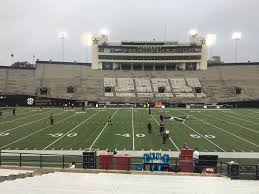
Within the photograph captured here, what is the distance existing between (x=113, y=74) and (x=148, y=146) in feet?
210

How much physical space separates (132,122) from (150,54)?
5740cm

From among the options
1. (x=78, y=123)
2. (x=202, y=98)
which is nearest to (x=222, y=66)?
(x=202, y=98)

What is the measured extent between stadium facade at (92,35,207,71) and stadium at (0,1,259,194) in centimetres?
25

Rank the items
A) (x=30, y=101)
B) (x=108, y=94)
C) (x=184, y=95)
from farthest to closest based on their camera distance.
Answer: (x=108, y=94)
(x=184, y=95)
(x=30, y=101)

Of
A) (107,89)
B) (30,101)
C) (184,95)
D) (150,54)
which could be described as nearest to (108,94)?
(107,89)

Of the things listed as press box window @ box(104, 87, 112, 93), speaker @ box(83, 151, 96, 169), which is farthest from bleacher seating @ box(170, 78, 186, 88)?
speaker @ box(83, 151, 96, 169)

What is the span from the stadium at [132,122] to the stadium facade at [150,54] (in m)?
0.25

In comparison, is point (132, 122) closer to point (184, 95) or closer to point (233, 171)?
point (233, 171)

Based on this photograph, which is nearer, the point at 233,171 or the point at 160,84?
the point at 233,171

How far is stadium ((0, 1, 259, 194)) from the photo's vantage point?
13.0 meters

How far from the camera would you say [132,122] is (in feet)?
125

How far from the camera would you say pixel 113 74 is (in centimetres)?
8744

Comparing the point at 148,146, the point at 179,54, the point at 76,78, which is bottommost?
the point at 148,146

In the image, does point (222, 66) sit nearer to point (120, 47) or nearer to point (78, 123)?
point (120, 47)
